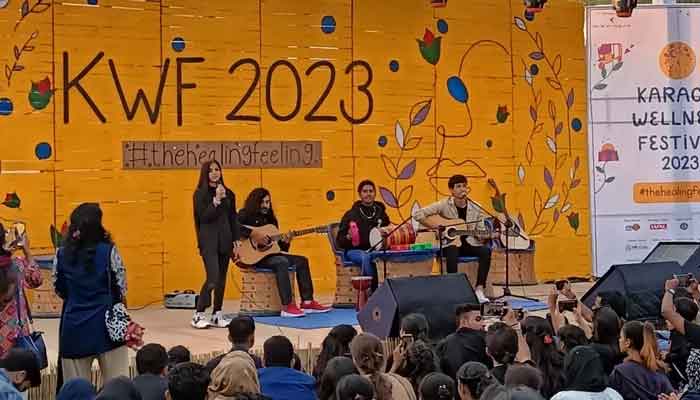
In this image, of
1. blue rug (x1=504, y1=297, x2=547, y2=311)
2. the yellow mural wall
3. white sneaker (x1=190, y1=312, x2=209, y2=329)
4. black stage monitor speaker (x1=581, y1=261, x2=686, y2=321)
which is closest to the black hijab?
black stage monitor speaker (x1=581, y1=261, x2=686, y2=321)

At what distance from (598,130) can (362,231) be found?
3937mm

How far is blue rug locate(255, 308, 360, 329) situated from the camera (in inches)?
383

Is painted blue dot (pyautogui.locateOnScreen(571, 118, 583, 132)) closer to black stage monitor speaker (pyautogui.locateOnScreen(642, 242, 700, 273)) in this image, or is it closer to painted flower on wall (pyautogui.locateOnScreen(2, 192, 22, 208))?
black stage monitor speaker (pyautogui.locateOnScreen(642, 242, 700, 273))

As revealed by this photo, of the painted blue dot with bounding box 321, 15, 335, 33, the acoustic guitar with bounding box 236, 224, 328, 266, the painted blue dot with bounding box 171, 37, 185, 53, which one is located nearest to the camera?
the acoustic guitar with bounding box 236, 224, 328, 266

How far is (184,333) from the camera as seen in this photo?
369 inches

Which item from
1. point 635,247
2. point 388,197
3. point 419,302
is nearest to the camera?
point 419,302

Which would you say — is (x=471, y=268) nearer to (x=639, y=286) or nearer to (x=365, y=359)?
(x=639, y=286)

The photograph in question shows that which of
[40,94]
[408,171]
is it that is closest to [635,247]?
[408,171]

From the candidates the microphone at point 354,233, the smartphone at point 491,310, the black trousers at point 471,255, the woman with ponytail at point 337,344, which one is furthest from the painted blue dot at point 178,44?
the woman with ponytail at point 337,344

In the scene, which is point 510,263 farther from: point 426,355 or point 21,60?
point 426,355

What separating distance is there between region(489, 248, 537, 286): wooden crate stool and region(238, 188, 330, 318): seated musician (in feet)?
9.07

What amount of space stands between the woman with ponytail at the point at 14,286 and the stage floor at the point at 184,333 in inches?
71.8

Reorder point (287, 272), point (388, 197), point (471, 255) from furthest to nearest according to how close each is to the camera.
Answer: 1. point (388, 197)
2. point (471, 255)
3. point (287, 272)

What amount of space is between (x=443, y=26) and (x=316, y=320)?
172 inches
